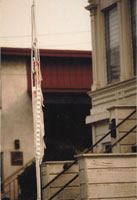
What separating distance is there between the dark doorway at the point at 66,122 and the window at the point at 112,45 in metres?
8.51

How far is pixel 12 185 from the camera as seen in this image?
2522 cm

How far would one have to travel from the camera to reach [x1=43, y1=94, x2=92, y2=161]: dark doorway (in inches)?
1024

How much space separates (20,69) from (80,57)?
2851 millimetres

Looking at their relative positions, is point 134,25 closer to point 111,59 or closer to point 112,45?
point 112,45

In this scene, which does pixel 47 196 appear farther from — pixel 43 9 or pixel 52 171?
pixel 43 9

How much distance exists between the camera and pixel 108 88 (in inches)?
671

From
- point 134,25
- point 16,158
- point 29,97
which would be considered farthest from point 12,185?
point 134,25

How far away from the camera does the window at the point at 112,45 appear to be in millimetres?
17047

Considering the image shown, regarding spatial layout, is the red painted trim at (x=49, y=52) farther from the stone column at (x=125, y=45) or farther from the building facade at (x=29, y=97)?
the stone column at (x=125, y=45)

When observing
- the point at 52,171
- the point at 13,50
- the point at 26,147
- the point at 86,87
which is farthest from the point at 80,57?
the point at 52,171

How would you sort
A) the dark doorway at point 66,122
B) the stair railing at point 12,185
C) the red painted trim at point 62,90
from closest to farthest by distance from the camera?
the stair railing at point 12,185
the dark doorway at point 66,122
the red painted trim at point 62,90

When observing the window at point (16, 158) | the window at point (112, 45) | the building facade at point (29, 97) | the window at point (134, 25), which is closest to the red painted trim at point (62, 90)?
the building facade at point (29, 97)

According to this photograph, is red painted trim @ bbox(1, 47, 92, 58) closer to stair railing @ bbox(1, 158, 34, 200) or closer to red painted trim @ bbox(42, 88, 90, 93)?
red painted trim @ bbox(42, 88, 90, 93)

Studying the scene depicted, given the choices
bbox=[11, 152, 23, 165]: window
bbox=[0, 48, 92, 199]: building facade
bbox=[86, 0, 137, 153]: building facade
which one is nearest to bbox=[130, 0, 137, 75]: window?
bbox=[86, 0, 137, 153]: building facade
